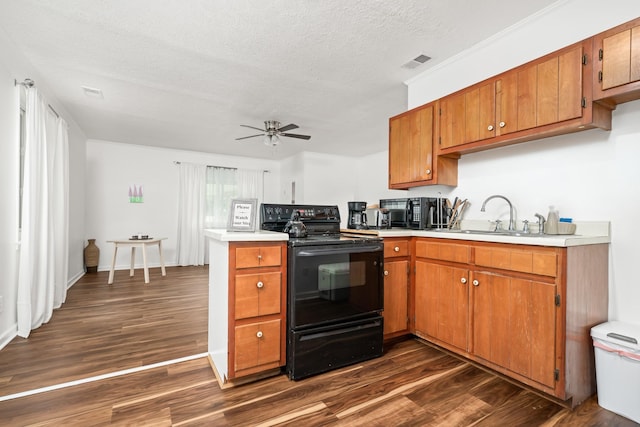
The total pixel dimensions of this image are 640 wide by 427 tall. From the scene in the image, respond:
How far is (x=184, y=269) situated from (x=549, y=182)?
5878 mm

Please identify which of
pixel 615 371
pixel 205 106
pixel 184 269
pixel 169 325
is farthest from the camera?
pixel 184 269

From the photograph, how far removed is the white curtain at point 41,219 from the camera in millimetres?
2562

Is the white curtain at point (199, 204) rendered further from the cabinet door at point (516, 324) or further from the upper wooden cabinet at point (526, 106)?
the cabinet door at point (516, 324)

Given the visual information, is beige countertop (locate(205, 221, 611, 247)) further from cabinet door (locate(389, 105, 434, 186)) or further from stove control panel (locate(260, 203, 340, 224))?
cabinet door (locate(389, 105, 434, 186))

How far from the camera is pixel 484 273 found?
1.96 m

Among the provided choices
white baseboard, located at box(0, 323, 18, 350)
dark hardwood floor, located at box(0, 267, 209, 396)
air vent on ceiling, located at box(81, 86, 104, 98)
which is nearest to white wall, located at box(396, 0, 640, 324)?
dark hardwood floor, located at box(0, 267, 209, 396)

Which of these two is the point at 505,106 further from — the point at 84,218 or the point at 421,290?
the point at 84,218

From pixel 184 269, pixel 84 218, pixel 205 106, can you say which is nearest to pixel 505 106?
pixel 205 106

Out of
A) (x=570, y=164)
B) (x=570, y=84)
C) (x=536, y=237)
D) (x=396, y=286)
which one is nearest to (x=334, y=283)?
(x=396, y=286)

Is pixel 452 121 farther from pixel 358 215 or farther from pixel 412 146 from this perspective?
pixel 358 215

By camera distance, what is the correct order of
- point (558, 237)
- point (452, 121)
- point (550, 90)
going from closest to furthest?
point (558, 237) → point (550, 90) → point (452, 121)

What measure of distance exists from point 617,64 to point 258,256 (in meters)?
2.28

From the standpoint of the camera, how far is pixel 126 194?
5934mm

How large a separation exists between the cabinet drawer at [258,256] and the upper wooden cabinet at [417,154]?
162 centimetres
